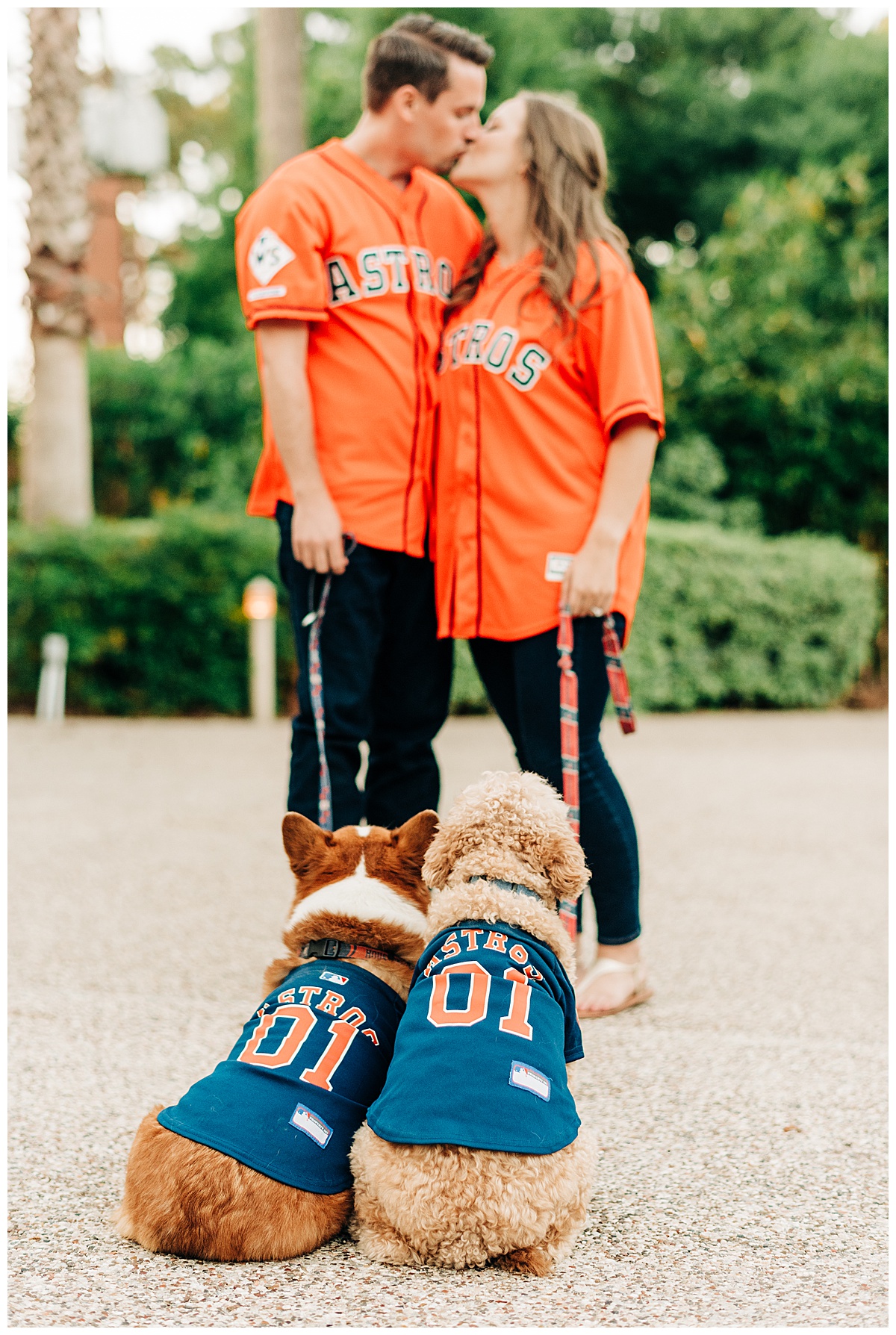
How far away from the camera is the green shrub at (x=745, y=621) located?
10.6m

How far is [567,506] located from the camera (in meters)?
2.79

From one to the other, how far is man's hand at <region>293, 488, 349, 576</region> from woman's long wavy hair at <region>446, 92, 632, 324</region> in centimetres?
74

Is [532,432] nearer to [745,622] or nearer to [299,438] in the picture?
[299,438]

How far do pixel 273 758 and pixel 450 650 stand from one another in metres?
4.71

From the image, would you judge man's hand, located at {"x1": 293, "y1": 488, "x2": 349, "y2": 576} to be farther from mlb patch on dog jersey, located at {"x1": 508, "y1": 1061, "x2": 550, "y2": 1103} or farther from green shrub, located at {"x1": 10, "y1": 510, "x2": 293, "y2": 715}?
green shrub, located at {"x1": 10, "y1": 510, "x2": 293, "y2": 715}

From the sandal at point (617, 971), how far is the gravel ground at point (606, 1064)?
33 mm

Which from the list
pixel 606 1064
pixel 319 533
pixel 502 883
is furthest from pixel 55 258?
pixel 502 883

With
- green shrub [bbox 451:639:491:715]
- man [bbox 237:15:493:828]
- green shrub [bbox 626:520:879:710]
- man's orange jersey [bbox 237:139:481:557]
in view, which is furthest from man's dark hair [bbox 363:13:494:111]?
green shrub [bbox 626:520:879:710]

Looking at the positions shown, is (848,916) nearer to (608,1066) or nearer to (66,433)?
(608,1066)

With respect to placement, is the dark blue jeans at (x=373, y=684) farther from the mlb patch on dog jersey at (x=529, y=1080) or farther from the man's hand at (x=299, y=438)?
the mlb patch on dog jersey at (x=529, y=1080)

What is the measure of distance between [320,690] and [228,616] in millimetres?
6692

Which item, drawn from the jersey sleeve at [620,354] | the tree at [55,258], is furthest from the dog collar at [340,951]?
the tree at [55,258]

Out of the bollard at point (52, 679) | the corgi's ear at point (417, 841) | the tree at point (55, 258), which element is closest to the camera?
the corgi's ear at point (417, 841)

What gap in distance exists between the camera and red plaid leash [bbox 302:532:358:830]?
280 centimetres
